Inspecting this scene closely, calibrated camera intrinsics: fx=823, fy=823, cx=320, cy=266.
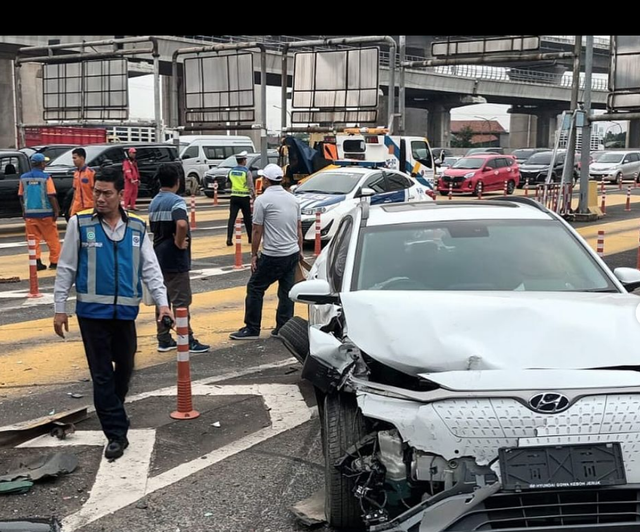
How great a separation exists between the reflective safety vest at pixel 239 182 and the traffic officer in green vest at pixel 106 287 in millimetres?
10489

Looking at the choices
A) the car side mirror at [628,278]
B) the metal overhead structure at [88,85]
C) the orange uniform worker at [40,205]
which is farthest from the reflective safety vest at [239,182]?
the metal overhead structure at [88,85]

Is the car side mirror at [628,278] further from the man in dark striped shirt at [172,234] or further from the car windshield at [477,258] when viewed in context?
the man in dark striped shirt at [172,234]

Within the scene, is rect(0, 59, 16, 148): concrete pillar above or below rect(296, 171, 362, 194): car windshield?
above

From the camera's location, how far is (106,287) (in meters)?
5.36

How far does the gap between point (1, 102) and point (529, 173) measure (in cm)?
2781

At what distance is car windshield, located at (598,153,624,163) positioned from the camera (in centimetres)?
4005

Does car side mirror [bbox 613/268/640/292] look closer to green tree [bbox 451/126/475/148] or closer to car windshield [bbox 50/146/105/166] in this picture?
car windshield [bbox 50/146/105/166]

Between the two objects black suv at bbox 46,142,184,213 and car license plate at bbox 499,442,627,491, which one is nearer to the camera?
car license plate at bbox 499,442,627,491

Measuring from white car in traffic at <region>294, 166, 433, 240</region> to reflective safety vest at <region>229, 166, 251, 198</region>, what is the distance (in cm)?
108

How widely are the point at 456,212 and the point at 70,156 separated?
18401mm

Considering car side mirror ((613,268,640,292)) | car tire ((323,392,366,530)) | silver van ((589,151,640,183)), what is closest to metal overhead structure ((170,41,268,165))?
car side mirror ((613,268,640,292))

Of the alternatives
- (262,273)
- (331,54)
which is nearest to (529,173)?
(331,54)

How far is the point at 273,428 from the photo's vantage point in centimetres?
595

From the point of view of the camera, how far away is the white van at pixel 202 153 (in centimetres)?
3216
